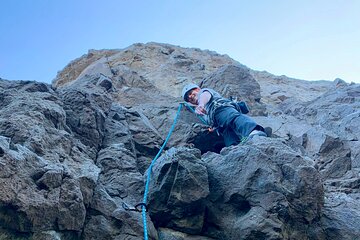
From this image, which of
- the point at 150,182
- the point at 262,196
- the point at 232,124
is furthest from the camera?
the point at 232,124

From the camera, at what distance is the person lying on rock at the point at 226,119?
923 cm

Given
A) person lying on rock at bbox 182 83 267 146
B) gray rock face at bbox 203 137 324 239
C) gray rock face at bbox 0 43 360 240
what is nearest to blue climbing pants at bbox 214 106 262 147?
person lying on rock at bbox 182 83 267 146

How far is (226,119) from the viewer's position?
396 inches

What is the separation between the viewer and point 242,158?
6938 millimetres

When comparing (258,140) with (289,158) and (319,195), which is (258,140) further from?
(319,195)

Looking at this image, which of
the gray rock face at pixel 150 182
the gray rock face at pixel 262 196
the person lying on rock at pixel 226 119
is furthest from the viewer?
the person lying on rock at pixel 226 119

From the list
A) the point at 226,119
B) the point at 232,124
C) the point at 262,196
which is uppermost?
the point at 226,119

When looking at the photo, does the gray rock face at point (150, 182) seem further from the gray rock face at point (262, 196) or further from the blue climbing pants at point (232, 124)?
the blue climbing pants at point (232, 124)

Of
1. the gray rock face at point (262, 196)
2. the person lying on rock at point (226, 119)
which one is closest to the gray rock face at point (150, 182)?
the gray rock face at point (262, 196)

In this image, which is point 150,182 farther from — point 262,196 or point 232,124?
point 232,124

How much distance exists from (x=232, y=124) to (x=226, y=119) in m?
0.22

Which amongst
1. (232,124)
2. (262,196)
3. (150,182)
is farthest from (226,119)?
(262,196)

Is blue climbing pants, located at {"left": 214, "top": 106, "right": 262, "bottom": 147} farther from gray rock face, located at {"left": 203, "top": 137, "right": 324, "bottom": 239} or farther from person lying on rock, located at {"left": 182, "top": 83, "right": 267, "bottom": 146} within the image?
gray rock face, located at {"left": 203, "top": 137, "right": 324, "bottom": 239}

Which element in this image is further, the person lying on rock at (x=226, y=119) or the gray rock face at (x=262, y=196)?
the person lying on rock at (x=226, y=119)
